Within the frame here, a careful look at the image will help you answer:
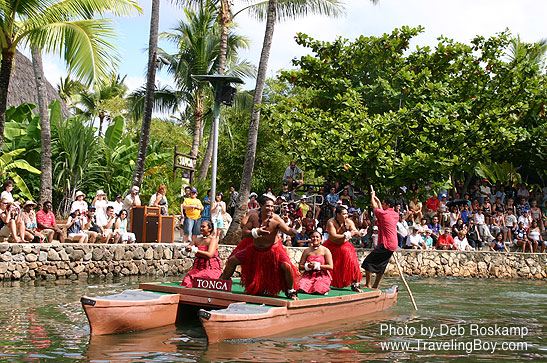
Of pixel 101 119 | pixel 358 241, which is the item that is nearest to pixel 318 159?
pixel 358 241

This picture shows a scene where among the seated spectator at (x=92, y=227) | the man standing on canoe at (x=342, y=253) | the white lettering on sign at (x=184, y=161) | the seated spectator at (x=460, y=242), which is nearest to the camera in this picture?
the man standing on canoe at (x=342, y=253)

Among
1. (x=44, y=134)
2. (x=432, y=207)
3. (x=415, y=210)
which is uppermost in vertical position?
(x=44, y=134)

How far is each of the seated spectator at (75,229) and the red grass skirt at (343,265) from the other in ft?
20.1

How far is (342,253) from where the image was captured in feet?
30.8

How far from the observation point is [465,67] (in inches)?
712

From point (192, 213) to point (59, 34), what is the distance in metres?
4.85

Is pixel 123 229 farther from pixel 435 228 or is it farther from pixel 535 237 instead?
pixel 535 237

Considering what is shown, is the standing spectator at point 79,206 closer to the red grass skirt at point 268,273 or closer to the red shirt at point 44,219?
the red shirt at point 44,219

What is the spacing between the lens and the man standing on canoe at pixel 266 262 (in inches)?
294

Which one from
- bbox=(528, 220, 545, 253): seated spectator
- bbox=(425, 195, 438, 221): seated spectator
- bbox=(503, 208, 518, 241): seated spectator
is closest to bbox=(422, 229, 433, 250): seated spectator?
bbox=(425, 195, 438, 221): seated spectator

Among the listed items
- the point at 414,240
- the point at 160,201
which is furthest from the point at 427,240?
the point at 160,201

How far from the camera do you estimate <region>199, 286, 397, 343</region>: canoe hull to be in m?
6.51

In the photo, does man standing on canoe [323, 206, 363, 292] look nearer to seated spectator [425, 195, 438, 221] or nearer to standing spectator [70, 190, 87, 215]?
standing spectator [70, 190, 87, 215]

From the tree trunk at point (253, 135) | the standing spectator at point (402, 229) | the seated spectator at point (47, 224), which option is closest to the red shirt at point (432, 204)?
the standing spectator at point (402, 229)
